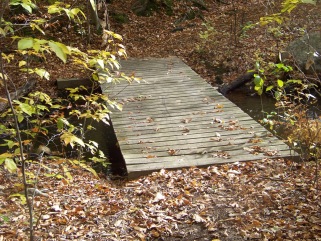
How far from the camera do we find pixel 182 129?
20.4 ft

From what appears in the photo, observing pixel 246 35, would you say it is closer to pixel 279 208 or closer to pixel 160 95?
pixel 160 95

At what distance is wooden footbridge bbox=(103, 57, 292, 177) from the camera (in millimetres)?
5219

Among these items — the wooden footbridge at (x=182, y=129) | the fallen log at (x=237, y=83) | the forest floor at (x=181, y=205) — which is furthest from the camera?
the fallen log at (x=237, y=83)

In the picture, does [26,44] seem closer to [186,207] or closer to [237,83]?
[186,207]

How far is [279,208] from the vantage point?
375 centimetres

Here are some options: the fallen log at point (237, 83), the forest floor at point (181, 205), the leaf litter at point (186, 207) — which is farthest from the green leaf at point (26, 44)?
the fallen log at point (237, 83)

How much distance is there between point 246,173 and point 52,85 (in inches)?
279

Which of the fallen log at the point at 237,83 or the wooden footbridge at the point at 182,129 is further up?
the wooden footbridge at the point at 182,129

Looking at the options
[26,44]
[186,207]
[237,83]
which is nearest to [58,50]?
[26,44]

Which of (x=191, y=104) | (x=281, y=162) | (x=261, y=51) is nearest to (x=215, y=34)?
(x=261, y=51)

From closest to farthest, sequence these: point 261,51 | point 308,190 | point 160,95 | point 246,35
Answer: point 308,190, point 160,95, point 261,51, point 246,35

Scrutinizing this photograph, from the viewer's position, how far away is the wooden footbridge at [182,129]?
17.1ft

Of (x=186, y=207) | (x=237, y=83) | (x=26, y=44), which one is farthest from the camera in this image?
(x=237, y=83)

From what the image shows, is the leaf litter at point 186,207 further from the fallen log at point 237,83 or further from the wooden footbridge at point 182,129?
the fallen log at point 237,83
